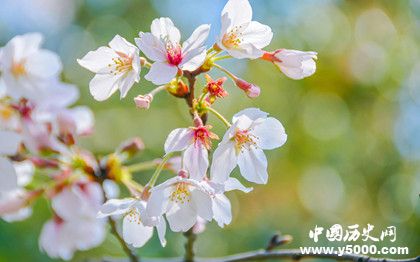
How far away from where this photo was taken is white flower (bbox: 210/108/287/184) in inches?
50.5

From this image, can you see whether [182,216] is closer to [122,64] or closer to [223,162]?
[223,162]

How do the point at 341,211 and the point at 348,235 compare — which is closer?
the point at 348,235

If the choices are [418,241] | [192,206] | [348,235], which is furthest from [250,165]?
[418,241]

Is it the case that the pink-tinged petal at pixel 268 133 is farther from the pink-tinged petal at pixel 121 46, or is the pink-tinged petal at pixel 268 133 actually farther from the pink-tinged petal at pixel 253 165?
the pink-tinged petal at pixel 121 46

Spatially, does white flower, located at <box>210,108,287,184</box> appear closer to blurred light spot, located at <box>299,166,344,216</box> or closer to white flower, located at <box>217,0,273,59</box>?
white flower, located at <box>217,0,273,59</box>

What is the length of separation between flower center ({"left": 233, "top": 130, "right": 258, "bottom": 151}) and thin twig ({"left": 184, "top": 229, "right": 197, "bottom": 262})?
0.30m

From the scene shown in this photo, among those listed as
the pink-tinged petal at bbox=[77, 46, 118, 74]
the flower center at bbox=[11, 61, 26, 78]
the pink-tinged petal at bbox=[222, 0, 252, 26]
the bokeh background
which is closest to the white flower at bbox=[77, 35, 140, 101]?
the pink-tinged petal at bbox=[77, 46, 118, 74]

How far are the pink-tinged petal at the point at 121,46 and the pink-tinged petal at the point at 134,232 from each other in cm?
37

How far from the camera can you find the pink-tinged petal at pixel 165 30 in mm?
1305

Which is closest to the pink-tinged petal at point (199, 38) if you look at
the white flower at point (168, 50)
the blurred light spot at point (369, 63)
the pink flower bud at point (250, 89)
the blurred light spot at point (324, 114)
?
the white flower at point (168, 50)

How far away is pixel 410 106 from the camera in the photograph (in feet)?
17.1

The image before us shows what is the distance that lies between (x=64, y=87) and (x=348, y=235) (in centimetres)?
95

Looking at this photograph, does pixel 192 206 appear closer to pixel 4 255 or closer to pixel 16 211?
pixel 16 211

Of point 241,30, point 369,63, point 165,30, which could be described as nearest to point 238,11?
point 241,30
